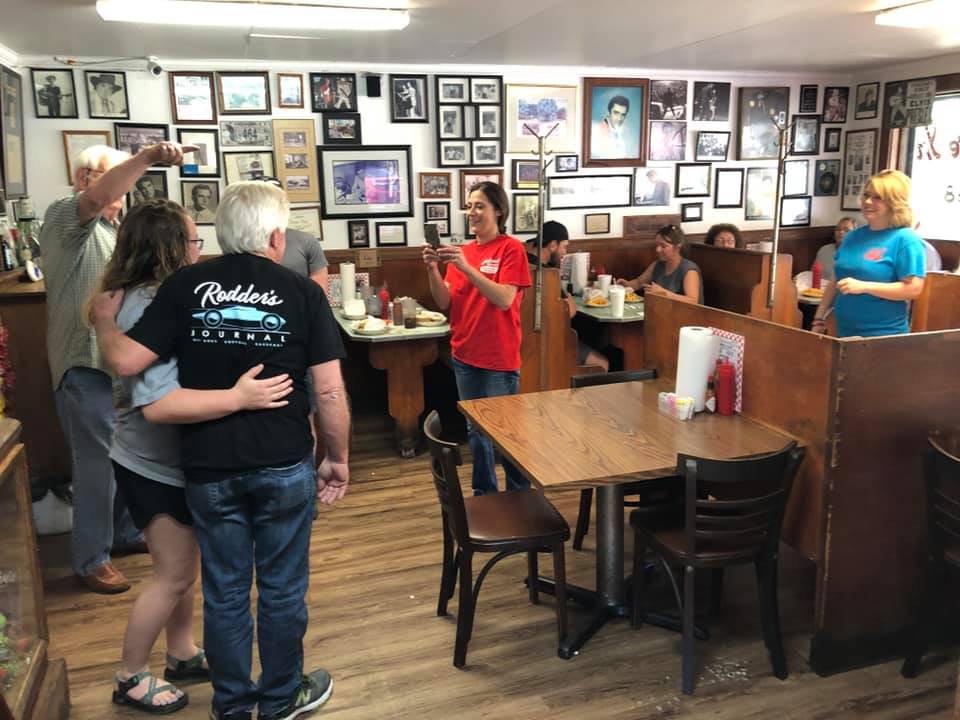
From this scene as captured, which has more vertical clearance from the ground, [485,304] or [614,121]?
[614,121]

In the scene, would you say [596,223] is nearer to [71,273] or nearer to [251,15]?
[251,15]

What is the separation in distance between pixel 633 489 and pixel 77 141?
4.10 metres

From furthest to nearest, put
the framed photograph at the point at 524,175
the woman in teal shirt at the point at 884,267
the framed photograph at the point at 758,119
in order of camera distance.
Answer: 1. the framed photograph at the point at 758,119
2. the framed photograph at the point at 524,175
3. the woman in teal shirt at the point at 884,267

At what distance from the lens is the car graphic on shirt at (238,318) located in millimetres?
1852

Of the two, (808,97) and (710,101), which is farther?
(808,97)

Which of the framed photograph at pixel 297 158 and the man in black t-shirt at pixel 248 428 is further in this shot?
the framed photograph at pixel 297 158

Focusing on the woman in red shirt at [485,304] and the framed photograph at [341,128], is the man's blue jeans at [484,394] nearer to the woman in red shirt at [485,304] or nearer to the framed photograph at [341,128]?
the woman in red shirt at [485,304]

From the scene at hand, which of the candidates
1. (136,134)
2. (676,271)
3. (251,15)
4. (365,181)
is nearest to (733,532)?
(676,271)

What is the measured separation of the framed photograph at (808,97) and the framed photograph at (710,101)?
0.73m

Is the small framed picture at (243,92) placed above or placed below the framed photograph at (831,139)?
above

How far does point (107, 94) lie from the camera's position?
4871mm

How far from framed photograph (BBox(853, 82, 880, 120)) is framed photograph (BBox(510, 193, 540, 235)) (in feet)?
9.80

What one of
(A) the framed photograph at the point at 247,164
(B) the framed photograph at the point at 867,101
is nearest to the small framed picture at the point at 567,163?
(A) the framed photograph at the point at 247,164

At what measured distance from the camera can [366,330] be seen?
172 inches
